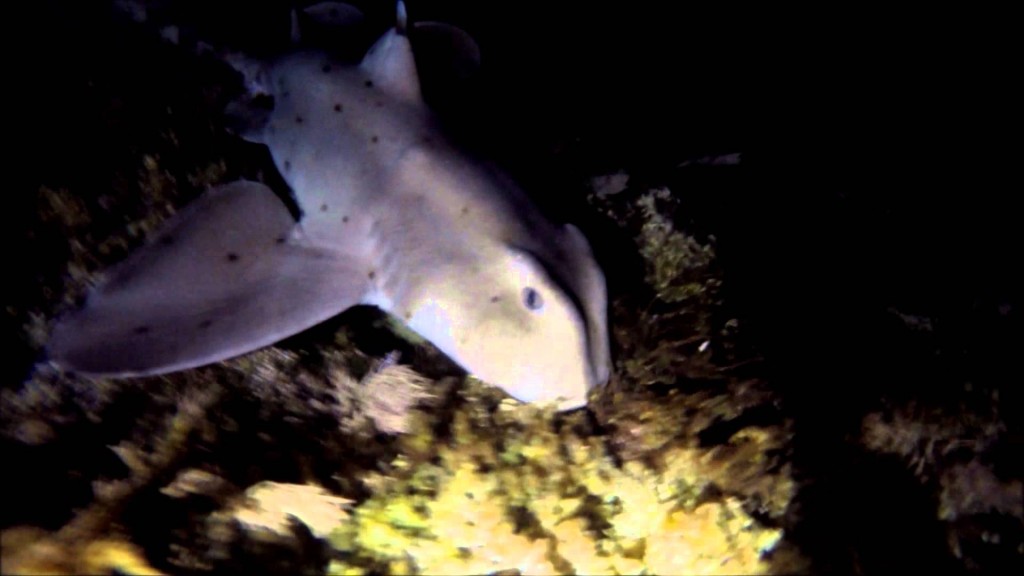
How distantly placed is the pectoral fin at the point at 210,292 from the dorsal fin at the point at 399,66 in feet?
3.28

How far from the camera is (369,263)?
325 centimetres

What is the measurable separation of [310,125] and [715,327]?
2.76 meters

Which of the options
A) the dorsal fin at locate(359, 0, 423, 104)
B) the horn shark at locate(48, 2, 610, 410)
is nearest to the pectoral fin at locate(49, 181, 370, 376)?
the horn shark at locate(48, 2, 610, 410)

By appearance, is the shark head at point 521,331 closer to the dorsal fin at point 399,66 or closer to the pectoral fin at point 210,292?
the pectoral fin at point 210,292

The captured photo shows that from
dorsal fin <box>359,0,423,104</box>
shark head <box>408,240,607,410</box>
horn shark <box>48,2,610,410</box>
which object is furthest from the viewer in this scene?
dorsal fin <box>359,0,423,104</box>

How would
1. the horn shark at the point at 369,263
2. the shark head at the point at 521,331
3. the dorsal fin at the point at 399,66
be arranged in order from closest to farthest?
the shark head at the point at 521,331 → the horn shark at the point at 369,263 → the dorsal fin at the point at 399,66

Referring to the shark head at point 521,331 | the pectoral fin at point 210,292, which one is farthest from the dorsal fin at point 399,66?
the shark head at point 521,331

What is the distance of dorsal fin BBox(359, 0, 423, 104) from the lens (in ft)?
11.8

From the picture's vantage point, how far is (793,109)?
6367 mm

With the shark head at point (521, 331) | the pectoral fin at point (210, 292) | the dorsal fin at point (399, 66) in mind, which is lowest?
the shark head at point (521, 331)

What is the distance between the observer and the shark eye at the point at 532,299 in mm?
2641

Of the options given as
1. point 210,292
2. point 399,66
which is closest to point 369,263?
point 210,292

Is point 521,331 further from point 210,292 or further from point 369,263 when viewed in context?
point 210,292

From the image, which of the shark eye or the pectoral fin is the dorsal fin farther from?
the shark eye
